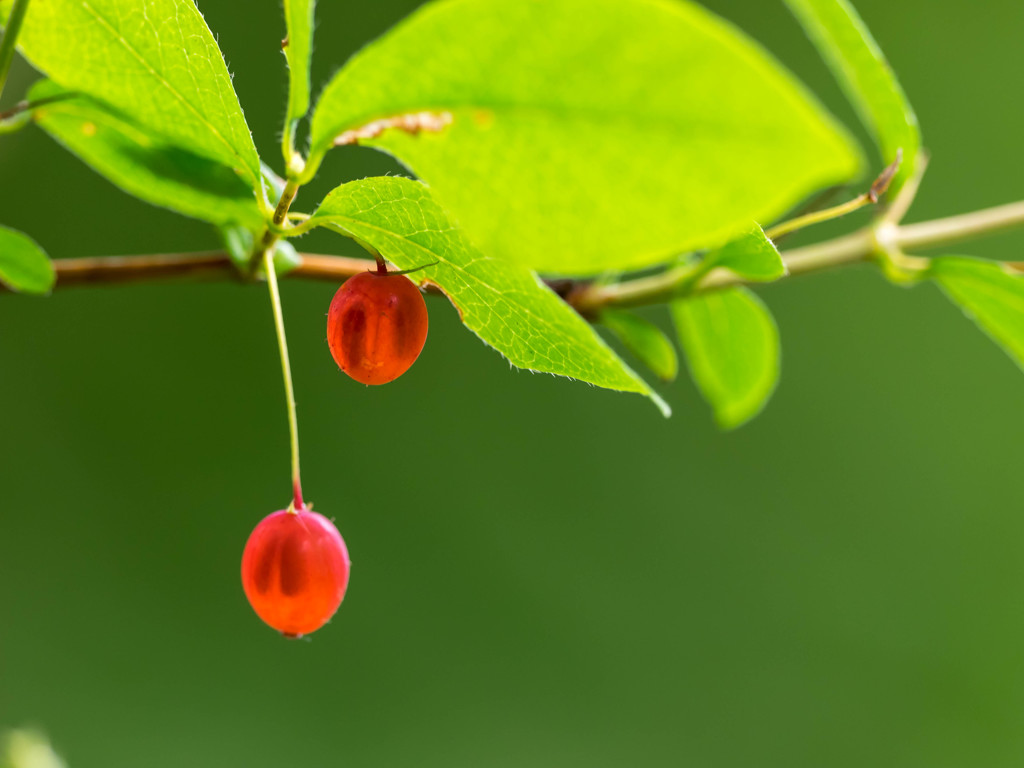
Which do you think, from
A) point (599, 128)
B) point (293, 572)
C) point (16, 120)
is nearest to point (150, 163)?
point (16, 120)

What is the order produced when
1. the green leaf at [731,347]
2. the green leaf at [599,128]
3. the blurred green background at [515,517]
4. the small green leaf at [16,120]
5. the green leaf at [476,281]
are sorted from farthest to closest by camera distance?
the blurred green background at [515,517] < the green leaf at [731,347] < the small green leaf at [16,120] < the green leaf at [476,281] < the green leaf at [599,128]

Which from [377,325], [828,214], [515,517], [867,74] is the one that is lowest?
[515,517]

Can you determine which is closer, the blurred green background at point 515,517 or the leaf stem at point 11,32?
the leaf stem at point 11,32

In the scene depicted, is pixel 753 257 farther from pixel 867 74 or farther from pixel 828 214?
pixel 867 74

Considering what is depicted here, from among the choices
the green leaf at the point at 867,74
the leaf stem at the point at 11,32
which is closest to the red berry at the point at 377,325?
the leaf stem at the point at 11,32

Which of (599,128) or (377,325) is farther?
(377,325)

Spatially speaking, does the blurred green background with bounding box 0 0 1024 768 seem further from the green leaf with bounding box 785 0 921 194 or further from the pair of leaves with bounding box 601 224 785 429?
the green leaf with bounding box 785 0 921 194

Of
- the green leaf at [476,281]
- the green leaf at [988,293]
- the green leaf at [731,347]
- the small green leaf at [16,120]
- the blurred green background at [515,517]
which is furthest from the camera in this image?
the blurred green background at [515,517]

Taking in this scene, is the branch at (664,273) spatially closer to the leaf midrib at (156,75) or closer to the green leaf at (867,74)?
the green leaf at (867,74)
